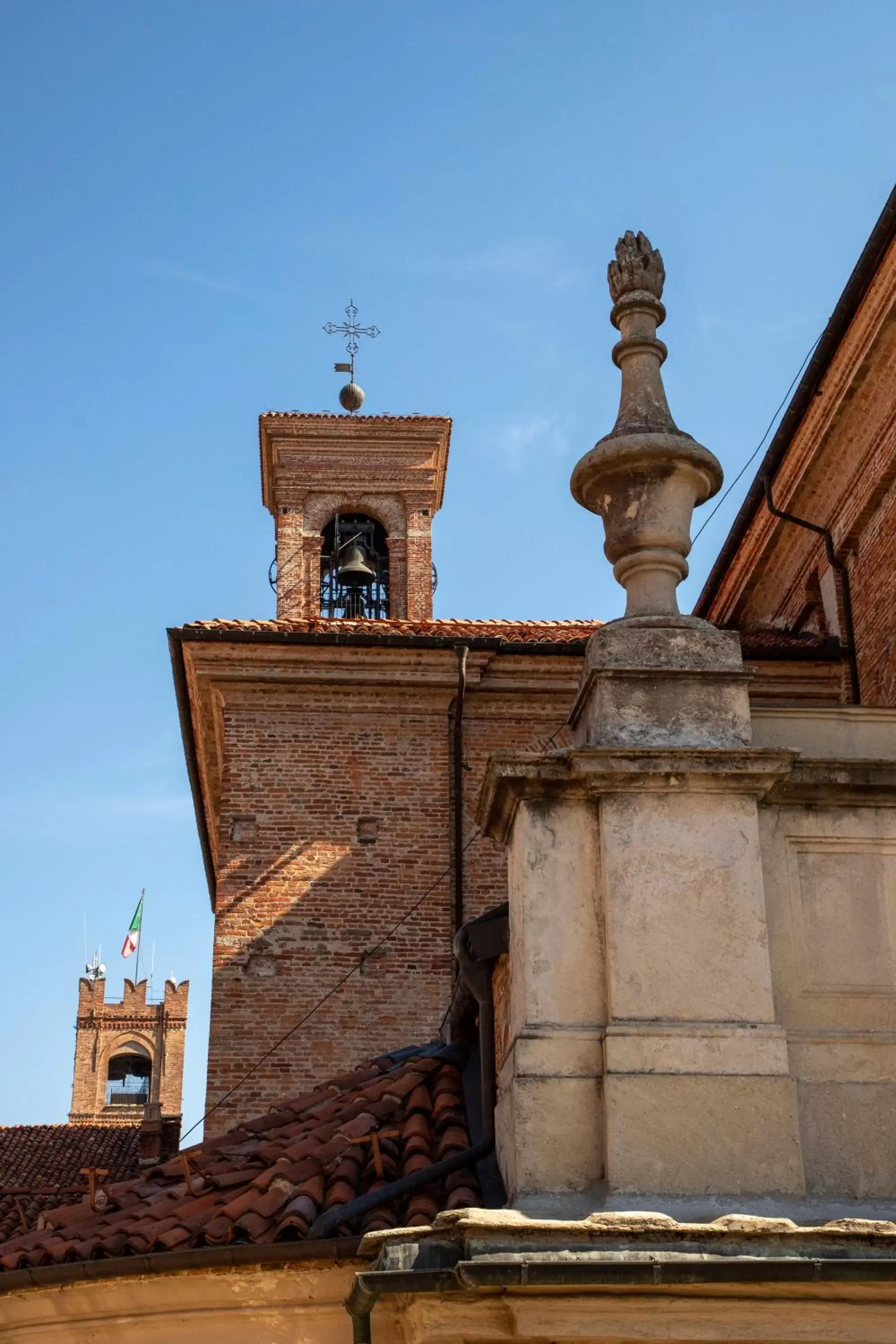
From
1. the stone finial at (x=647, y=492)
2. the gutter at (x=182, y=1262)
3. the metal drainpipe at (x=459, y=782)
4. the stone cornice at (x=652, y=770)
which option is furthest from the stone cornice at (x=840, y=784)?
the metal drainpipe at (x=459, y=782)

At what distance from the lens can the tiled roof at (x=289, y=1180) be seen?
6.27m

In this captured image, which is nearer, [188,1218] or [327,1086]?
[188,1218]

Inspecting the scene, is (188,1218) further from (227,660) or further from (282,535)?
(282,535)

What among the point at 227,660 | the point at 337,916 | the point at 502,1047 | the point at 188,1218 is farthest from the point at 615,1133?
the point at 227,660

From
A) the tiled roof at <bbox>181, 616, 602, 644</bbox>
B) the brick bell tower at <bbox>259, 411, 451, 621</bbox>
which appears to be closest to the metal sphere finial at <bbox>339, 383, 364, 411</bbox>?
the brick bell tower at <bbox>259, 411, 451, 621</bbox>

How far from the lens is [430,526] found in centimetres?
2488

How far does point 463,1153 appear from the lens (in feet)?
21.1

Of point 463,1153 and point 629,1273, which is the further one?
point 463,1153

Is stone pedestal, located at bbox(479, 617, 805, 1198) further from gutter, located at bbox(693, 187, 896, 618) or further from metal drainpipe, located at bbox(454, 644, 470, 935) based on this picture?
metal drainpipe, located at bbox(454, 644, 470, 935)

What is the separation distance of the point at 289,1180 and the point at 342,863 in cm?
923

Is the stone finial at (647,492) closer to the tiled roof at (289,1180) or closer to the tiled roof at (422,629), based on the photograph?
the tiled roof at (289,1180)

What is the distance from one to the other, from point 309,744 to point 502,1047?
32.1ft

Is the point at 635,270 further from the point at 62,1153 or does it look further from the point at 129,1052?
the point at 129,1052

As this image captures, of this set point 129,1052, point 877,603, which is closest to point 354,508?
point 877,603
